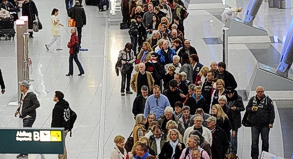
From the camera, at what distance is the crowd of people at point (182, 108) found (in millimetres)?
12702

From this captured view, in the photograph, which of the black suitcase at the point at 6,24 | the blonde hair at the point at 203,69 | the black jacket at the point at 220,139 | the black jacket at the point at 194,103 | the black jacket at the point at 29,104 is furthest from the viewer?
the black suitcase at the point at 6,24

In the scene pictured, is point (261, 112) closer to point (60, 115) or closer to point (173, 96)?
point (173, 96)

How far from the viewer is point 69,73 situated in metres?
22.5

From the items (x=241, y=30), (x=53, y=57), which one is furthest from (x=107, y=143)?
(x=241, y=30)

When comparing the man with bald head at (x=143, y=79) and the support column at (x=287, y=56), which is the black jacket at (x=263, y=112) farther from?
the support column at (x=287, y=56)

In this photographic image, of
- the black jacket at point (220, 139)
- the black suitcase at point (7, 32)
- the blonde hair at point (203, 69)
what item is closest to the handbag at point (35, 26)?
the black suitcase at point (7, 32)

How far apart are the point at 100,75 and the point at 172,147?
33.2ft

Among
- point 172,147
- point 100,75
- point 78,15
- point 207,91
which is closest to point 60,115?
point 172,147

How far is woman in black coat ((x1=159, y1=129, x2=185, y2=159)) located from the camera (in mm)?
12677

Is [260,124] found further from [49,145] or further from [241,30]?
[241,30]

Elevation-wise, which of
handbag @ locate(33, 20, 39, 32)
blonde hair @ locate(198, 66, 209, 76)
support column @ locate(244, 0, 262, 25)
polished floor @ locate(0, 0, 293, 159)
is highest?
support column @ locate(244, 0, 262, 25)

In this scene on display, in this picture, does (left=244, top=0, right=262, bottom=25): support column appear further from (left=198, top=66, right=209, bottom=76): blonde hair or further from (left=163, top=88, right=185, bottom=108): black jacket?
(left=163, top=88, right=185, bottom=108): black jacket

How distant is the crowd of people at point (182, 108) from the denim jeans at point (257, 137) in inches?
0.7

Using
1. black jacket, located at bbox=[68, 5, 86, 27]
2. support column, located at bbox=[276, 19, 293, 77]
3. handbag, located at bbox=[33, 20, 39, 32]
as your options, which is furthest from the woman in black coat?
handbag, located at bbox=[33, 20, 39, 32]
